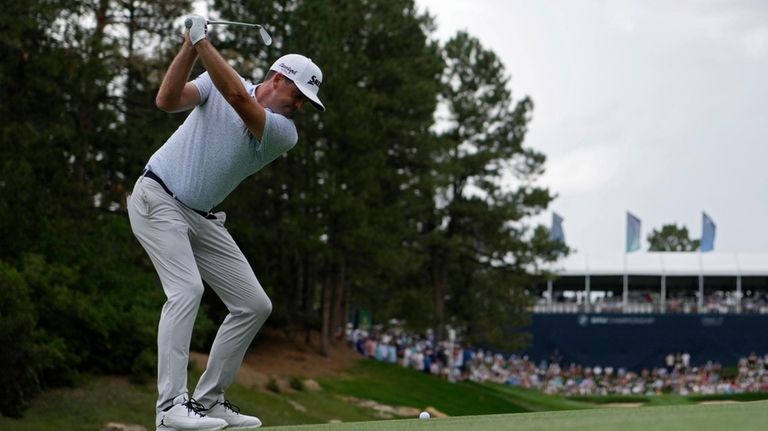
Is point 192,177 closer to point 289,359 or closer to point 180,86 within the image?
point 180,86

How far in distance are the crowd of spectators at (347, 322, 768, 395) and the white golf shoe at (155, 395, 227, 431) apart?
45.9 meters

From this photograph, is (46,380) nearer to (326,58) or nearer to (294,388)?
(294,388)

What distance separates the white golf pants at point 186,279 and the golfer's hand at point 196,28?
1.08 m

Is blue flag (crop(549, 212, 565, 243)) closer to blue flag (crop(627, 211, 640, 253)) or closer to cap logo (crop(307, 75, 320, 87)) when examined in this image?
blue flag (crop(627, 211, 640, 253))

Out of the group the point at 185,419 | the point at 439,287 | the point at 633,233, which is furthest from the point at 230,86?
the point at 633,233

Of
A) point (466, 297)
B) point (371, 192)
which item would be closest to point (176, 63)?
point (371, 192)

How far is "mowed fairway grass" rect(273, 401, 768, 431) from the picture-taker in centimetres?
557

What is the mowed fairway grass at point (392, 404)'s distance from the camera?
603cm

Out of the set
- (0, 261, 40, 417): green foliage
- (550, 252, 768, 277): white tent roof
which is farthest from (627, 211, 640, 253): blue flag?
(0, 261, 40, 417): green foliage

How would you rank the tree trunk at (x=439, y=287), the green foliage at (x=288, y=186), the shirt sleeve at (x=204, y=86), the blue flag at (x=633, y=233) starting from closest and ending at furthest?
1. the shirt sleeve at (x=204, y=86)
2. the green foliage at (x=288, y=186)
3. the tree trunk at (x=439, y=287)
4. the blue flag at (x=633, y=233)

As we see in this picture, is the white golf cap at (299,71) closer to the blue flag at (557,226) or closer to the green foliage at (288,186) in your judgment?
the green foliage at (288,186)

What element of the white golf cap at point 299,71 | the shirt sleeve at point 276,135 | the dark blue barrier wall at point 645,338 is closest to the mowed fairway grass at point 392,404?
the shirt sleeve at point 276,135

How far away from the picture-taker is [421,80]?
5056 cm

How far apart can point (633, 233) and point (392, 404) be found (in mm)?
40962
